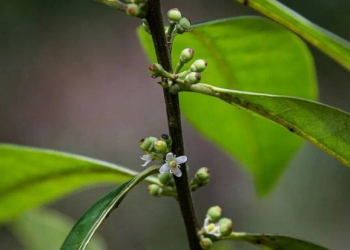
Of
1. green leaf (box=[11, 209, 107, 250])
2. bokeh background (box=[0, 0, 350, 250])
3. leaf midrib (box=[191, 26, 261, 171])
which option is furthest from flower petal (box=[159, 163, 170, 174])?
bokeh background (box=[0, 0, 350, 250])

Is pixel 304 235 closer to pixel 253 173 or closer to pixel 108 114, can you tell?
pixel 108 114

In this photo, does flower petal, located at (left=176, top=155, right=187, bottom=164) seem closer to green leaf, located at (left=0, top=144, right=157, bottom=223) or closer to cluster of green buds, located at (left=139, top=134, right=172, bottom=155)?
cluster of green buds, located at (left=139, top=134, right=172, bottom=155)

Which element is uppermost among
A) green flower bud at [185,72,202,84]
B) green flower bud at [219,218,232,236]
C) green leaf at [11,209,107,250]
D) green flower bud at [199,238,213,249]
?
green flower bud at [185,72,202,84]

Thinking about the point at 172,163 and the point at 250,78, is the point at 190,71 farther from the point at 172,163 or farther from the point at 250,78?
the point at 250,78

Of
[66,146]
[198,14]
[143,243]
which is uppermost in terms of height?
[198,14]

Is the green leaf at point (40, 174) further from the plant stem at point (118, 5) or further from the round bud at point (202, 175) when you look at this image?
the plant stem at point (118, 5)

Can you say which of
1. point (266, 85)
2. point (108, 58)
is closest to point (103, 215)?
point (266, 85)

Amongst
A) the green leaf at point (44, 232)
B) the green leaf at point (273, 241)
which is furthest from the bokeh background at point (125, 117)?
the green leaf at point (273, 241)
